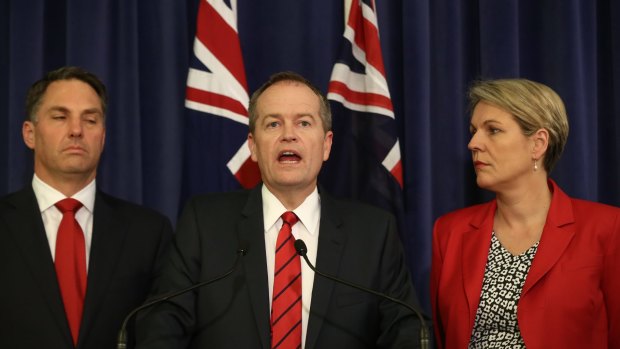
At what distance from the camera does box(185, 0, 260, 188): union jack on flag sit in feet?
10.5

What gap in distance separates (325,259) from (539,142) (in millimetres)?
974

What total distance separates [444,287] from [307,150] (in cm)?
77

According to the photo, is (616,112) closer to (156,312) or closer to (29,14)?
(156,312)

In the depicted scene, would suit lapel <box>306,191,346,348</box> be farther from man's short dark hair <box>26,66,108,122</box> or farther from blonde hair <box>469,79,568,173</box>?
man's short dark hair <box>26,66,108,122</box>

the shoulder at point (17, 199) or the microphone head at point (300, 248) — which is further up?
the shoulder at point (17, 199)

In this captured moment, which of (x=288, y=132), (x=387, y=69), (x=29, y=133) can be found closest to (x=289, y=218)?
(x=288, y=132)

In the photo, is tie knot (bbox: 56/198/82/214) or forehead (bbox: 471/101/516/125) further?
forehead (bbox: 471/101/516/125)

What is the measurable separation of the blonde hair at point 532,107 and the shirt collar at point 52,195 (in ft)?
4.98

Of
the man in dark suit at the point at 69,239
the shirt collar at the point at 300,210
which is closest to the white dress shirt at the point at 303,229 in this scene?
the shirt collar at the point at 300,210

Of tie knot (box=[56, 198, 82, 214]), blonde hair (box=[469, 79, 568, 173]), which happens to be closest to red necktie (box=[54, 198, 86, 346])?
tie knot (box=[56, 198, 82, 214])

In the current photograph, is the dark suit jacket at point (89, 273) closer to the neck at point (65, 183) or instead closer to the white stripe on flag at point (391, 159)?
the neck at point (65, 183)

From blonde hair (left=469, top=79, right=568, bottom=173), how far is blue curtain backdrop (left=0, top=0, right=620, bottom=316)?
0.62 m

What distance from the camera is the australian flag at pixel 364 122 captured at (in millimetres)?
3252

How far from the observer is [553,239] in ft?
8.71
